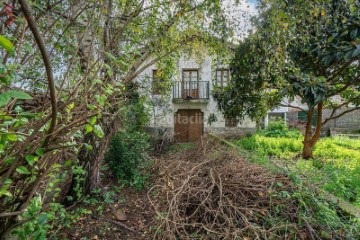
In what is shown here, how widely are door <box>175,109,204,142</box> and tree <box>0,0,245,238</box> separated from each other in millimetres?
8568

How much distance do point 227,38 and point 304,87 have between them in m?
1.80

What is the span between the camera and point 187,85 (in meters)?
12.7

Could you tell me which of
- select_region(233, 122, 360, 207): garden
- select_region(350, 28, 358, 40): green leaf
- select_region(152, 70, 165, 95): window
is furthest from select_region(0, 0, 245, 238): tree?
select_region(233, 122, 360, 207): garden

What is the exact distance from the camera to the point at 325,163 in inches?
183

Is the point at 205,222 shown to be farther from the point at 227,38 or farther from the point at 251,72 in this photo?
the point at 227,38

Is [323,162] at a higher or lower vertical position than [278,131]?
lower

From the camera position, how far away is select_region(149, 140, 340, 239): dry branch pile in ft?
6.56

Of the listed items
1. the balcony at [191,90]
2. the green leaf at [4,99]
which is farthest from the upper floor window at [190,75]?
the green leaf at [4,99]

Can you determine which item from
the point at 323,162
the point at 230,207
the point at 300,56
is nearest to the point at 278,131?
the point at 323,162

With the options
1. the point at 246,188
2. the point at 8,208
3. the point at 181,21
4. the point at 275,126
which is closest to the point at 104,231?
the point at 8,208

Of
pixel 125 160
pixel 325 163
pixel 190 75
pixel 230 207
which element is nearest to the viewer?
pixel 230 207

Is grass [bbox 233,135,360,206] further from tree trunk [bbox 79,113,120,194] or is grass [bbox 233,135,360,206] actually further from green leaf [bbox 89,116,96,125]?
tree trunk [bbox 79,113,120,194]

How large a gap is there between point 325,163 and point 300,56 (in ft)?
8.37

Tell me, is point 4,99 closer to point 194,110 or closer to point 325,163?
point 325,163
